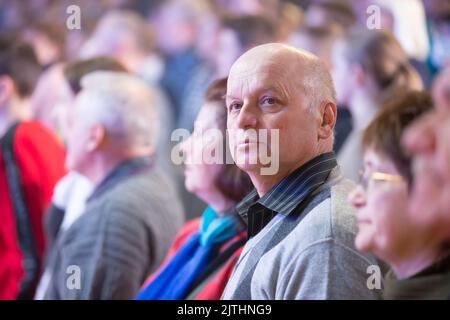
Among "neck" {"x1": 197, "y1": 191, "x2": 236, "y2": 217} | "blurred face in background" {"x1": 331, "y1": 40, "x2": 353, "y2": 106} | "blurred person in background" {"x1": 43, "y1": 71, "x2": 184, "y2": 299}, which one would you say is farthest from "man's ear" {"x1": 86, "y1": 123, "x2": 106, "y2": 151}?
"blurred face in background" {"x1": 331, "y1": 40, "x2": 353, "y2": 106}

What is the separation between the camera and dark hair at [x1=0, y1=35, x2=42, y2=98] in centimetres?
395

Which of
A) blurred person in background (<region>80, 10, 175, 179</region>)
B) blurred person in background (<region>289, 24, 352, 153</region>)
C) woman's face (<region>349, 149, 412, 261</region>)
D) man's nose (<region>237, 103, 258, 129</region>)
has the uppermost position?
blurred person in background (<region>80, 10, 175, 179</region>)

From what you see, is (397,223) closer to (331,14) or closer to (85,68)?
(85,68)

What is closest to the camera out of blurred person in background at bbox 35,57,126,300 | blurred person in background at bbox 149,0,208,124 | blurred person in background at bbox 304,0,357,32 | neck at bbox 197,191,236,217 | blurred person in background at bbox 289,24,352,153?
neck at bbox 197,191,236,217

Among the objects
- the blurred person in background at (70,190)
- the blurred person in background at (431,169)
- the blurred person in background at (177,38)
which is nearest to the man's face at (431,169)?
the blurred person in background at (431,169)

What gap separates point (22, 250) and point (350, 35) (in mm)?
1604

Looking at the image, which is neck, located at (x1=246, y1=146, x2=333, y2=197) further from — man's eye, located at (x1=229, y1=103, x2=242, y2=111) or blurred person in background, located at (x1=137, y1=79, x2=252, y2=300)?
blurred person in background, located at (x1=137, y1=79, x2=252, y2=300)

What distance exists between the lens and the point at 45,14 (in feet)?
15.8

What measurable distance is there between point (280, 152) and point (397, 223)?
33 centimetres

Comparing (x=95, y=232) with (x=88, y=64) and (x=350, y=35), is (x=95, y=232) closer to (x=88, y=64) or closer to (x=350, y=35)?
(x=88, y=64)

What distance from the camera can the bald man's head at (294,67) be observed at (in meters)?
1.78

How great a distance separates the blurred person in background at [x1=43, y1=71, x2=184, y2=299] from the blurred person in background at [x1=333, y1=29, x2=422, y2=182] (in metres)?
0.74

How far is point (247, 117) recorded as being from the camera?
5.86ft
